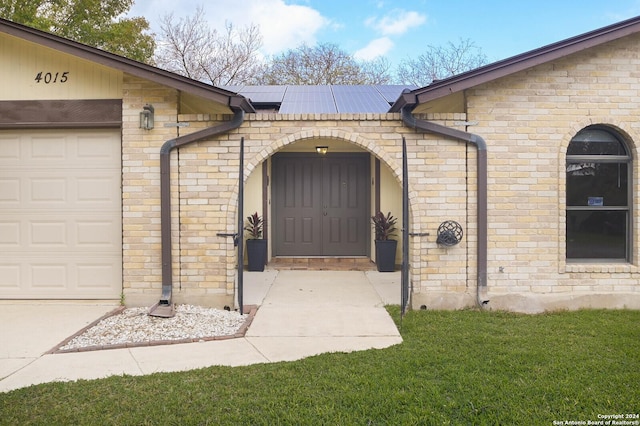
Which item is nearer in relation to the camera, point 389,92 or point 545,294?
point 545,294

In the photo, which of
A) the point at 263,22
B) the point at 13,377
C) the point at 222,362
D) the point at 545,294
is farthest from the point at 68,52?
the point at 263,22

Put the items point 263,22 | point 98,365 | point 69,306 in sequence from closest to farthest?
point 98,365
point 69,306
point 263,22

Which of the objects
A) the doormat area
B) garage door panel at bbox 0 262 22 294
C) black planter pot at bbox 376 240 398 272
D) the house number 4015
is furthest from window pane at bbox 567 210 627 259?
garage door panel at bbox 0 262 22 294

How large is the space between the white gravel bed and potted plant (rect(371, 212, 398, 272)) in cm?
338

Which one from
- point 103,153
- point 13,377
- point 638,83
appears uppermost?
point 638,83

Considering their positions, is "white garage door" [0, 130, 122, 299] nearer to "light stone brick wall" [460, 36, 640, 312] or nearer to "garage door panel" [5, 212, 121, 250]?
"garage door panel" [5, 212, 121, 250]

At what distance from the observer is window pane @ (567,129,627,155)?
212 inches

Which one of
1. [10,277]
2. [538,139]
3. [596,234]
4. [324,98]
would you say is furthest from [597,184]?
[10,277]

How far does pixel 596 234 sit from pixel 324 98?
14.8ft

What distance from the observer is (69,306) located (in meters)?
5.47

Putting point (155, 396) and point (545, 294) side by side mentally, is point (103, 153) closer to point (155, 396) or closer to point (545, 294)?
point (155, 396)

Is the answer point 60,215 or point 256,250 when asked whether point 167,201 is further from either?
point 256,250

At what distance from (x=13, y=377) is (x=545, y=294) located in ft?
18.5

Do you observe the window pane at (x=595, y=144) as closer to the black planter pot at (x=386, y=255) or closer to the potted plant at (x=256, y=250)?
the black planter pot at (x=386, y=255)
